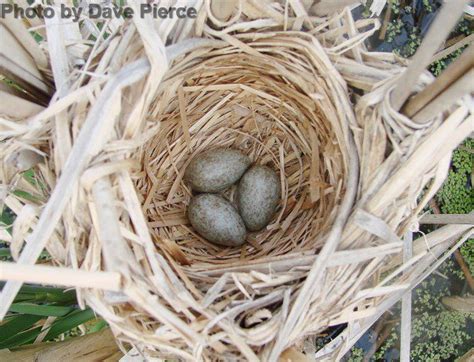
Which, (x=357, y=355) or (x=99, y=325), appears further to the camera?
(x=357, y=355)

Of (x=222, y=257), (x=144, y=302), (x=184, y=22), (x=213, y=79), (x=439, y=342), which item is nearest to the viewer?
(x=144, y=302)

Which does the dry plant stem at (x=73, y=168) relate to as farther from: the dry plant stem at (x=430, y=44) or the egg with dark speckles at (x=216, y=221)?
the egg with dark speckles at (x=216, y=221)

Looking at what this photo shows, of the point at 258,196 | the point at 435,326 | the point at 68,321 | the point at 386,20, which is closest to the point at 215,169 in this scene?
the point at 258,196

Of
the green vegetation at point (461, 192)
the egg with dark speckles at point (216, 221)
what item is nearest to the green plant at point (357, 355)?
the green vegetation at point (461, 192)

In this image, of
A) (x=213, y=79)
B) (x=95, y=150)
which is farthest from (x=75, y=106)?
(x=213, y=79)

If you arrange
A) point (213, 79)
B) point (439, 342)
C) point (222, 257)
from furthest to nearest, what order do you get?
point (439, 342)
point (222, 257)
point (213, 79)

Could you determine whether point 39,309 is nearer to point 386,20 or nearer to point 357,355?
point 357,355

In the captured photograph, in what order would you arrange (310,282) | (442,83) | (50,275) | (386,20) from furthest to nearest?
(386,20), (310,282), (442,83), (50,275)

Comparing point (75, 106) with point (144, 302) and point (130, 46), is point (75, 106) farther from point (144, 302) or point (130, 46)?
point (144, 302)

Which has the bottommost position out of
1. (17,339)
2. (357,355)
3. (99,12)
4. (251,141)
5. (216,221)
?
(357,355)
